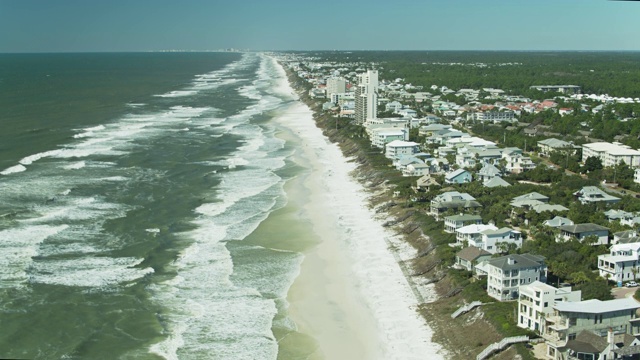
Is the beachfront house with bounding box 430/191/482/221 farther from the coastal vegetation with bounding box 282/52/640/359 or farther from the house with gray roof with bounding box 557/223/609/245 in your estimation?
the house with gray roof with bounding box 557/223/609/245

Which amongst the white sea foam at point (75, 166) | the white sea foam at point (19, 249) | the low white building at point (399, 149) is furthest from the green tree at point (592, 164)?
the white sea foam at point (75, 166)

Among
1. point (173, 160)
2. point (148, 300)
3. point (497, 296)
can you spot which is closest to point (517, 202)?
point (497, 296)

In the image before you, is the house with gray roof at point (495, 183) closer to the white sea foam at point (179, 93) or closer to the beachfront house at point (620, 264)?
the beachfront house at point (620, 264)

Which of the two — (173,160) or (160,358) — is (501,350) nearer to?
(160,358)

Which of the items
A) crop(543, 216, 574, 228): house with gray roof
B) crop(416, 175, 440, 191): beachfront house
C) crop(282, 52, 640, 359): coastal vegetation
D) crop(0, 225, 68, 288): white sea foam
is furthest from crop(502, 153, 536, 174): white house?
crop(0, 225, 68, 288): white sea foam

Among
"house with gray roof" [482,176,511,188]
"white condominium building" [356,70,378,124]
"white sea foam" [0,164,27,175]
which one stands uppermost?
"white condominium building" [356,70,378,124]
